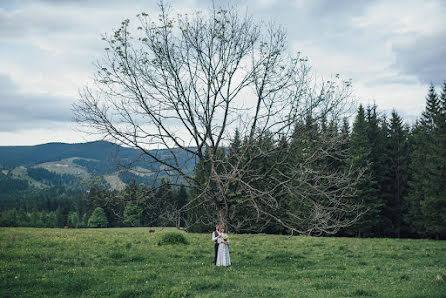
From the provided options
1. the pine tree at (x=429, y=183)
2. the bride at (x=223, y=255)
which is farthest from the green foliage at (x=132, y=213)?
the pine tree at (x=429, y=183)

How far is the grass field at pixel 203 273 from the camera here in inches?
406

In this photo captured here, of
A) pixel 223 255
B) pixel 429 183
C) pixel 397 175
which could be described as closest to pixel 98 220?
pixel 397 175

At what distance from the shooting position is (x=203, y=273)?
13.2 m

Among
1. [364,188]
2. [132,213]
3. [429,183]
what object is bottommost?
[364,188]

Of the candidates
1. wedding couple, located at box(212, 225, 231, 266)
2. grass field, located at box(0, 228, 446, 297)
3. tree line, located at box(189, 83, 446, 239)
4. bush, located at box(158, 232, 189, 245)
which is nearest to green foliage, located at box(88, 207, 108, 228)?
tree line, located at box(189, 83, 446, 239)

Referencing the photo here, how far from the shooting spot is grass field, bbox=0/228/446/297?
33.8 ft

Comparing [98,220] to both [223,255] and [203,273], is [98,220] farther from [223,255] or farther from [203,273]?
[203,273]

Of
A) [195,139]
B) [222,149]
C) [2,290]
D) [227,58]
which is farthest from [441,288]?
[2,290]

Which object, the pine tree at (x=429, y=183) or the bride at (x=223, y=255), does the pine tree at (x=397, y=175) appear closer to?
the pine tree at (x=429, y=183)

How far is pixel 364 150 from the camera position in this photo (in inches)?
1651

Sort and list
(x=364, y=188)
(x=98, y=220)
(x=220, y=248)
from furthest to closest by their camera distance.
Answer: (x=98, y=220)
(x=364, y=188)
(x=220, y=248)

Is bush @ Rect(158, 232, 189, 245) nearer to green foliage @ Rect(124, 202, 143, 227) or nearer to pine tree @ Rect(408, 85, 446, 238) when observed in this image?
green foliage @ Rect(124, 202, 143, 227)

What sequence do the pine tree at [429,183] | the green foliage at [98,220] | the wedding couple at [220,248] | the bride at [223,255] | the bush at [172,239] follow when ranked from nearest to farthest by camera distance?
the wedding couple at [220,248] < the bride at [223,255] < the bush at [172,239] < the pine tree at [429,183] < the green foliage at [98,220]

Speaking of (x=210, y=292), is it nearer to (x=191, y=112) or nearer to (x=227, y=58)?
(x=191, y=112)
